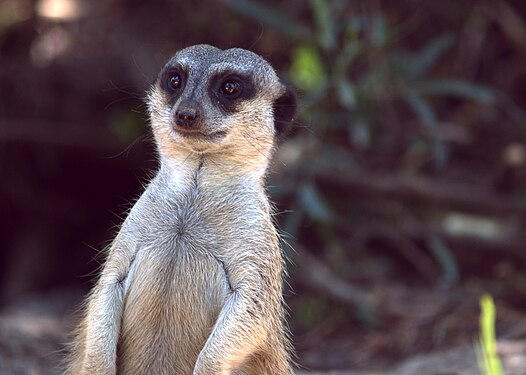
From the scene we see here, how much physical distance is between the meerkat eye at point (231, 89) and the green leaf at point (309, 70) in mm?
2379

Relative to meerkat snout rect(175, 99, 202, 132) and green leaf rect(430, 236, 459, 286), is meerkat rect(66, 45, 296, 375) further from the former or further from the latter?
green leaf rect(430, 236, 459, 286)

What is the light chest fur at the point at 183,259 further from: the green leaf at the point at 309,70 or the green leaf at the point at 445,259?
the green leaf at the point at 445,259

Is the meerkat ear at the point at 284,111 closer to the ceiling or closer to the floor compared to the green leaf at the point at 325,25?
closer to the ceiling

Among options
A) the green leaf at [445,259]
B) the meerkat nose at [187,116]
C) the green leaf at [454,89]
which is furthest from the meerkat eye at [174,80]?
the green leaf at [445,259]

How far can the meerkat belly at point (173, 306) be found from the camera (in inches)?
139

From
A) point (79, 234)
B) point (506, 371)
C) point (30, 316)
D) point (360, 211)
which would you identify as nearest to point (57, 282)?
point (79, 234)

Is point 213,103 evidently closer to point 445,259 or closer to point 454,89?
point 454,89

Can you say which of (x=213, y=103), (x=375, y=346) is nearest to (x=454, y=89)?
(x=375, y=346)

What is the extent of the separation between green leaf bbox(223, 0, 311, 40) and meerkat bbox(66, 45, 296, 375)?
2.44m

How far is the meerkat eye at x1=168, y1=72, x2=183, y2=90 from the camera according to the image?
12.3 feet

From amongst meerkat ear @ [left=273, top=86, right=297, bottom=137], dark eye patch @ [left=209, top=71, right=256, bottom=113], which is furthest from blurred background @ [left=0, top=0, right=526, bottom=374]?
dark eye patch @ [left=209, top=71, right=256, bottom=113]

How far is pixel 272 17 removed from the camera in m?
6.21

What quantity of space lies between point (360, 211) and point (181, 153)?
342 centimetres

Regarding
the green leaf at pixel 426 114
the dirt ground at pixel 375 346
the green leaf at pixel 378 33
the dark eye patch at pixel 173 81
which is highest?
the dark eye patch at pixel 173 81
